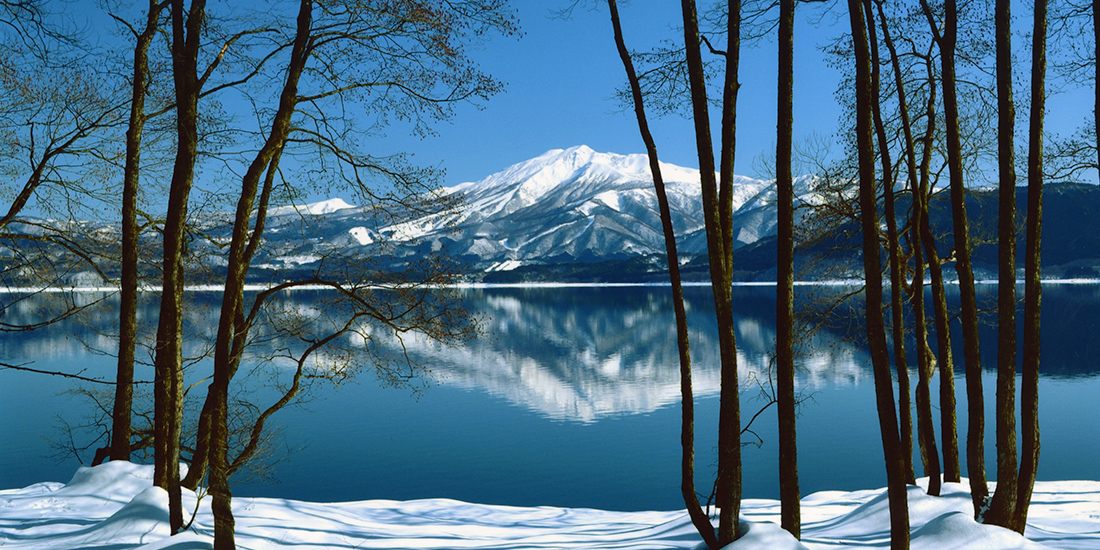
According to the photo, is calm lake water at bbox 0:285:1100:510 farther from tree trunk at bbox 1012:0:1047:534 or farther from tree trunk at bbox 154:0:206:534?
tree trunk at bbox 1012:0:1047:534

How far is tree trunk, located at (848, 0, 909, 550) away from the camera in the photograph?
6.57 metres

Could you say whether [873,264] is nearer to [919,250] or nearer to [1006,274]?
[1006,274]

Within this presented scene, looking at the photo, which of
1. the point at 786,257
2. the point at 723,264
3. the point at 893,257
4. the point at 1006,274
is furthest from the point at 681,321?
the point at 893,257

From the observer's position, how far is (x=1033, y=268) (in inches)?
305

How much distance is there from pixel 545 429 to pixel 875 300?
57.2ft

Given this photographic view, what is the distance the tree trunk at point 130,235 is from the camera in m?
9.63

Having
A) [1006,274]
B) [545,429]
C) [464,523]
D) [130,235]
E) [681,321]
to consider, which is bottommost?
[545,429]

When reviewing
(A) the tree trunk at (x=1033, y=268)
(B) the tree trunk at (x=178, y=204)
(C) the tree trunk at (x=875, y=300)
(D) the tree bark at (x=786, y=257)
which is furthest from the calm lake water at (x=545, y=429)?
(A) the tree trunk at (x=1033, y=268)

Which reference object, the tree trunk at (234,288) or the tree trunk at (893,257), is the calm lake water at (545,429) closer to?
the tree trunk at (234,288)

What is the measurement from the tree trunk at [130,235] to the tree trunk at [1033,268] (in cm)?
1037

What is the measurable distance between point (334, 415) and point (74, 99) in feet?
49.3

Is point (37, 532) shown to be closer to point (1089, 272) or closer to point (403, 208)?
point (403, 208)

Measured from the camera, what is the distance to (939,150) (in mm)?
11508

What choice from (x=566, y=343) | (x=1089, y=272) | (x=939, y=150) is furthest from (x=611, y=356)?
(x=1089, y=272)
